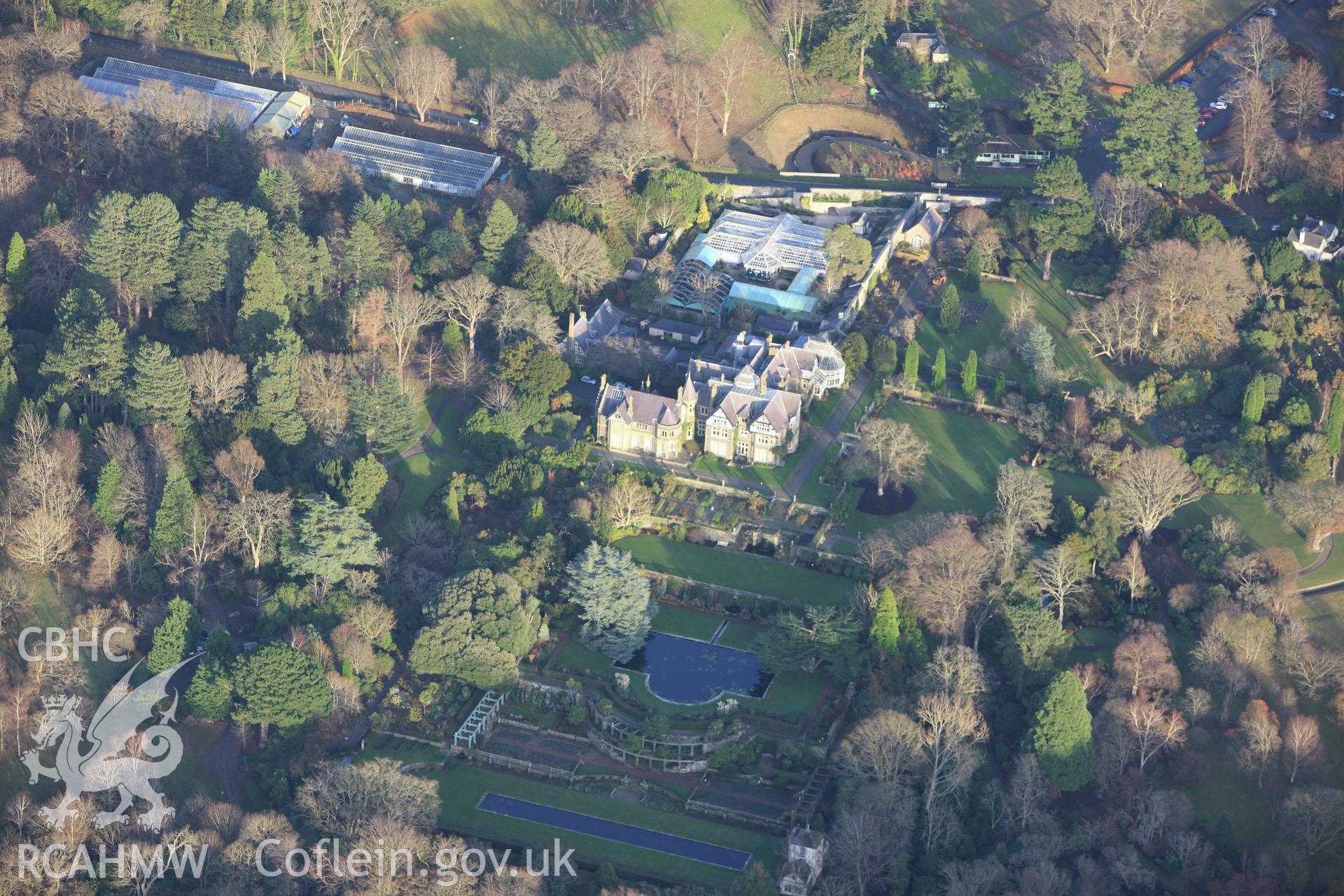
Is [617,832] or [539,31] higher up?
[539,31]

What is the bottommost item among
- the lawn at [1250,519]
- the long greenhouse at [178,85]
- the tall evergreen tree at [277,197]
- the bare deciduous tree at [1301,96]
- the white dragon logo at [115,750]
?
the white dragon logo at [115,750]

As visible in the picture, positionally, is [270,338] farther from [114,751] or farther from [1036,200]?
[1036,200]

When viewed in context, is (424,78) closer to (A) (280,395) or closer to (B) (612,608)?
(A) (280,395)

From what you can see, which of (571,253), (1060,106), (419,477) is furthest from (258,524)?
(1060,106)

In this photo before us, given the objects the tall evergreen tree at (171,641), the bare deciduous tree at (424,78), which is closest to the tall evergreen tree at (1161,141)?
the bare deciduous tree at (424,78)

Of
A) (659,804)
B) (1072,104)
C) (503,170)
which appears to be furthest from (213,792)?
(1072,104)

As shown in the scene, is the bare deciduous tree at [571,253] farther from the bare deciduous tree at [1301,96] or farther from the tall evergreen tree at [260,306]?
the bare deciduous tree at [1301,96]
